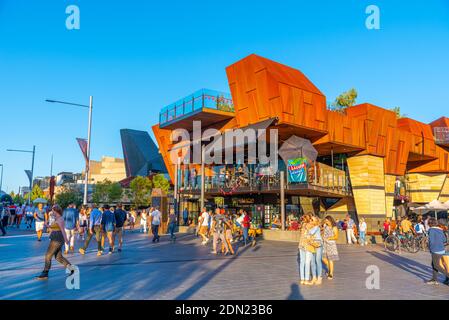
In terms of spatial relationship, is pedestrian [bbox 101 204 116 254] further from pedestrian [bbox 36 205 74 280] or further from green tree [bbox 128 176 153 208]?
green tree [bbox 128 176 153 208]

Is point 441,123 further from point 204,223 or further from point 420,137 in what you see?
point 204,223

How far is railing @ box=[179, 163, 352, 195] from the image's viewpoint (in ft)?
75.8

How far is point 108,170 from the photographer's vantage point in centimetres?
11456

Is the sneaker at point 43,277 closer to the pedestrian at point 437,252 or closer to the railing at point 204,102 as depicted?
the pedestrian at point 437,252

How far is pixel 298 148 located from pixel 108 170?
98.8 m

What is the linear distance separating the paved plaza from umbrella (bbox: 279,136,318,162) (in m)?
13.3

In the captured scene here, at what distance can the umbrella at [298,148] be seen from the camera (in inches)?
1010

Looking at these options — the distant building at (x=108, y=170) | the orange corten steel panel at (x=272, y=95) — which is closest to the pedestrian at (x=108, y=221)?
the orange corten steel panel at (x=272, y=95)

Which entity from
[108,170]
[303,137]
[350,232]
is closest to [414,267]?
[350,232]

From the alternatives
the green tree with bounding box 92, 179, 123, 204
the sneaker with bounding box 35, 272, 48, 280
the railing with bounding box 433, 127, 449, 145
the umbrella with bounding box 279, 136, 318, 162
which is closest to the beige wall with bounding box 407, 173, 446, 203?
the railing with bounding box 433, 127, 449, 145

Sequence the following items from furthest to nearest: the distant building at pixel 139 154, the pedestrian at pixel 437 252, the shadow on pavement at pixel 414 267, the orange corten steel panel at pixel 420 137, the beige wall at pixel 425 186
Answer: the distant building at pixel 139 154 → the beige wall at pixel 425 186 → the orange corten steel panel at pixel 420 137 → the shadow on pavement at pixel 414 267 → the pedestrian at pixel 437 252

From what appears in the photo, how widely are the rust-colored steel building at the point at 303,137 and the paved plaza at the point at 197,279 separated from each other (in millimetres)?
10750
